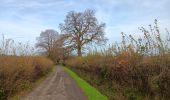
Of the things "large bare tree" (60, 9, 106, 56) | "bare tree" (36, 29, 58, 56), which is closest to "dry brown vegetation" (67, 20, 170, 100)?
"large bare tree" (60, 9, 106, 56)

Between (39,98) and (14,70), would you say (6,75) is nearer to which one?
(14,70)

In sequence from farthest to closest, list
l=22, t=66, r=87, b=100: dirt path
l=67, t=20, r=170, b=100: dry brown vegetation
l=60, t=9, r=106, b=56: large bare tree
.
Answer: l=60, t=9, r=106, b=56: large bare tree
l=22, t=66, r=87, b=100: dirt path
l=67, t=20, r=170, b=100: dry brown vegetation

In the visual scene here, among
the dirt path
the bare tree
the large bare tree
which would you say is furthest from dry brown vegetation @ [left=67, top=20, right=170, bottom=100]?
the bare tree

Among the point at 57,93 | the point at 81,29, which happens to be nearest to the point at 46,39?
the point at 81,29

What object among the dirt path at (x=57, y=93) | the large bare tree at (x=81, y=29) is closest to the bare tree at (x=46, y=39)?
the large bare tree at (x=81, y=29)

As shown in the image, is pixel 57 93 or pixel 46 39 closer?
pixel 57 93

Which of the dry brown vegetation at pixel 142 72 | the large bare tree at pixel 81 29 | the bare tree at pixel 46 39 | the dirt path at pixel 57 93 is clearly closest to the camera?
the dry brown vegetation at pixel 142 72

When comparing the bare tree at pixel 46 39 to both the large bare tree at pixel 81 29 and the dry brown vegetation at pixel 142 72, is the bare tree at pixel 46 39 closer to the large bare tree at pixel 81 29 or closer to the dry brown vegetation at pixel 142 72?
the large bare tree at pixel 81 29

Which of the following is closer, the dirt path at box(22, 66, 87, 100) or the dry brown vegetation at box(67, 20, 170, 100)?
the dry brown vegetation at box(67, 20, 170, 100)

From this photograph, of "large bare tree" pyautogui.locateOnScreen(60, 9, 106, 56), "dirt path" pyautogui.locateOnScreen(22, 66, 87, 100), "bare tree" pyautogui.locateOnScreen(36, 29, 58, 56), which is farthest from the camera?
"bare tree" pyautogui.locateOnScreen(36, 29, 58, 56)

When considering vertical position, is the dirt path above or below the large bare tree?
below

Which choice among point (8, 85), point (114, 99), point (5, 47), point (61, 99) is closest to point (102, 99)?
point (114, 99)

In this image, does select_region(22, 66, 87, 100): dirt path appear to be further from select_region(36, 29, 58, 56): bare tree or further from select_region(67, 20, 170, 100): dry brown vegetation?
select_region(36, 29, 58, 56): bare tree

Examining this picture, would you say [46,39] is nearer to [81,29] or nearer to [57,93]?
[81,29]
